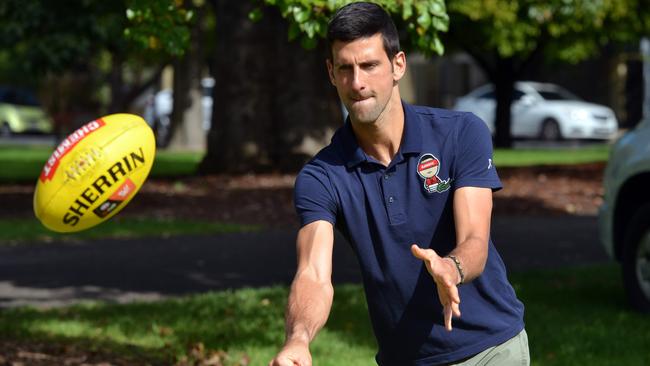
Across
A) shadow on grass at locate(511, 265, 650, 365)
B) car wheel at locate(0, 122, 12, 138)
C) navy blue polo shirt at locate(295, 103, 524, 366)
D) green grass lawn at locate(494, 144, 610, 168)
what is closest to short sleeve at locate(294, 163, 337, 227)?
navy blue polo shirt at locate(295, 103, 524, 366)

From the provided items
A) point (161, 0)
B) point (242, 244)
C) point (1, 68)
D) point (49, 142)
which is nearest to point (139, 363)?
point (161, 0)

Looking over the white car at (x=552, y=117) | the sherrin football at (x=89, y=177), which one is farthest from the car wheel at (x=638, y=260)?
the white car at (x=552, y=117)

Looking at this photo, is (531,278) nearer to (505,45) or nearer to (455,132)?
(455,132)

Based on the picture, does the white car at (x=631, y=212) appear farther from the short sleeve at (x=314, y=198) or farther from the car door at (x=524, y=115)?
the car door at (x=524, y=115)

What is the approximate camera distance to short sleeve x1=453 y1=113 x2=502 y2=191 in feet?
13.2

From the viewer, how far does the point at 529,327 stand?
870 cm

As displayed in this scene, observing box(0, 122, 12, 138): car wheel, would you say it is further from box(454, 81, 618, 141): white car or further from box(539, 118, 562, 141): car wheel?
box(539, 118, 562, 141): car wheel

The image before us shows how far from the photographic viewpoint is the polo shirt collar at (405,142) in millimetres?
4016

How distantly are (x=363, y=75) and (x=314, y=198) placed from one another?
1.47 ft

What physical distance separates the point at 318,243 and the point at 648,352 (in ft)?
14.5

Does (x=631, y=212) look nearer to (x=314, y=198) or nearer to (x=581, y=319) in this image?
(x=581, y=319)

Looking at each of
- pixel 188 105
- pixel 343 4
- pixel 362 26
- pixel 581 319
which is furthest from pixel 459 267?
pixel 188 105

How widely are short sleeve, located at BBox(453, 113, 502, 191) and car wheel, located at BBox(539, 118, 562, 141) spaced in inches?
1321

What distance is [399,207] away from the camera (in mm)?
4008
